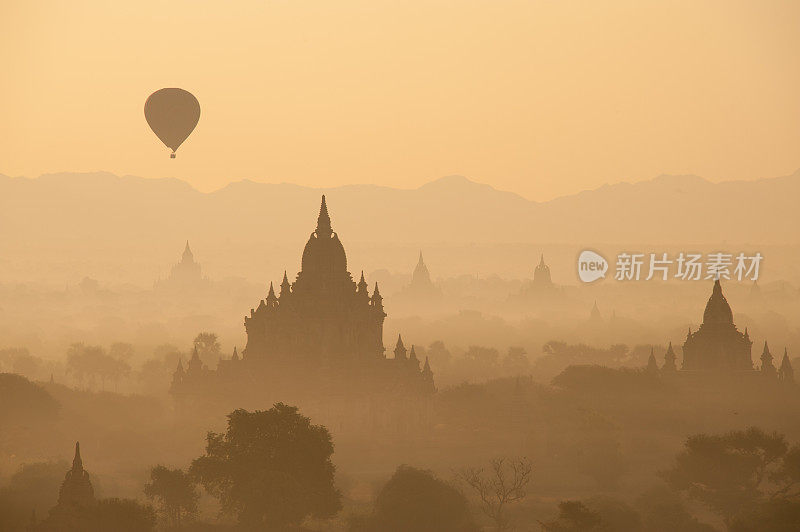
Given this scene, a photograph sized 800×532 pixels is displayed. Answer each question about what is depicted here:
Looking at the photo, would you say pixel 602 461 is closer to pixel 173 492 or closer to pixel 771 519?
pixel 771 519

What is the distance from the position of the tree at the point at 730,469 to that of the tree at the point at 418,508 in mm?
14869

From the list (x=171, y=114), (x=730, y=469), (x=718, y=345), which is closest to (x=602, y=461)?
(x=730, y=469)

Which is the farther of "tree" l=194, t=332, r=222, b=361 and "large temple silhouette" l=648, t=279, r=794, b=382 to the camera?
"tree" l=194, t=332, r=222, b=361

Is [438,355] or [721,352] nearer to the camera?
[721,352]

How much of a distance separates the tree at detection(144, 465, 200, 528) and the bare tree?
15883mm

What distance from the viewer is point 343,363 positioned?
4254 inches

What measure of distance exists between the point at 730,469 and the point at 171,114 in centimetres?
7254

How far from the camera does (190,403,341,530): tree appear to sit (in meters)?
72.2

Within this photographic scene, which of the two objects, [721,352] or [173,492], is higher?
[721,352]

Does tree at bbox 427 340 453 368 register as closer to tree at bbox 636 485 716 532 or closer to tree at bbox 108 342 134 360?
tree at bbox 108 342 134 360

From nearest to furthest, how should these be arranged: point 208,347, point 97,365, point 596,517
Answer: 1. point 596,517
2. point 97,365
3. point 208,347

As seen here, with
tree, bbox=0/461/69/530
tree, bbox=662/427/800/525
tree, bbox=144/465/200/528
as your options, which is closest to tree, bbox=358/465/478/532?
tree, bbox=144/465/200/528

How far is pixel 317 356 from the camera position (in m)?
108

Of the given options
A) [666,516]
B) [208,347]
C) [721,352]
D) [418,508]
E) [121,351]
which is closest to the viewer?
[418,508]
